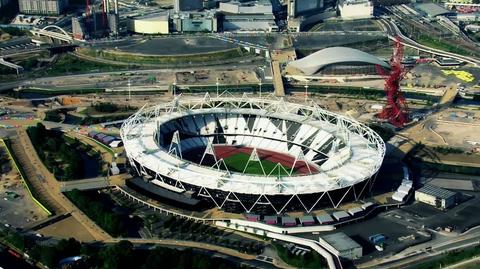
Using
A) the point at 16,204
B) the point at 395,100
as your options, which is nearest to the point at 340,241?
the point at 16,204

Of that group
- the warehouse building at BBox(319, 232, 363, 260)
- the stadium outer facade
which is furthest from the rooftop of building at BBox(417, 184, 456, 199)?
the warehouse building at BBox(319, 232, 363, 260)

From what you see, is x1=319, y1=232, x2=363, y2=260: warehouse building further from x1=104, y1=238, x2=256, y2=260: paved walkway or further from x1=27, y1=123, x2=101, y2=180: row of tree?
x1=27, y1=123, x2=101, y2=180: row of tree

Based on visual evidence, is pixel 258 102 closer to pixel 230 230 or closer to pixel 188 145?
pixel 188 145

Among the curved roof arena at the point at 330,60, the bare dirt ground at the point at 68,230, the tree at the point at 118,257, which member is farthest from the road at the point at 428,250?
the curved roof arena at the point at 330,60

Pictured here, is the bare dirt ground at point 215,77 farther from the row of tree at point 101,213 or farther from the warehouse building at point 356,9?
the warehouse building at point 356,9

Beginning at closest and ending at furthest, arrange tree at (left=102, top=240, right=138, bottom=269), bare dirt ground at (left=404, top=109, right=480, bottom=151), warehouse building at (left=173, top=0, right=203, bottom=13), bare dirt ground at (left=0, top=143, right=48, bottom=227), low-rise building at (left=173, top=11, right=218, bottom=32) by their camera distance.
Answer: tree at (left=102, top=240, right=138, bottom=269) → bare dirt ground at (left=0, top=143, right=48, bottom=227) → bare dirt ground at (left=404, top=109, right=480, bottom=151) → low-rise building at (left=173, top=11, right=218, bottom=32) → warehouse building at (left=173, top=0, right=203, bottom=13)

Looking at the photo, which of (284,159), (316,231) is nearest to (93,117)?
(284,159)

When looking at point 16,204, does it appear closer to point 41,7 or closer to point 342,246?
point 342,246
